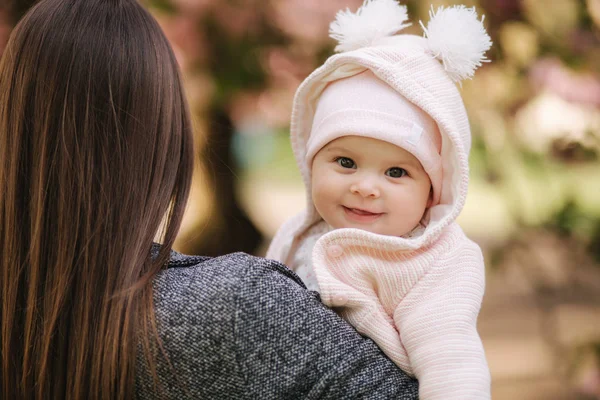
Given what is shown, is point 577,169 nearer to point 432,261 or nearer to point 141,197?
point 432,261

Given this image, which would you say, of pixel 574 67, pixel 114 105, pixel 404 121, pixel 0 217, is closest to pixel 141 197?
pixel 114 105

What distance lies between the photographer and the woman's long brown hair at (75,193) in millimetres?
1393

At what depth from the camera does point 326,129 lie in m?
1.75

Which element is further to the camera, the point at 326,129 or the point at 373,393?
the point at 326,129

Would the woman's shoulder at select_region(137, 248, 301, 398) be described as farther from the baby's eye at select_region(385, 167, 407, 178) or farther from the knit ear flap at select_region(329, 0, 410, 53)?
the knit ear flap at select_region(329, 0, 410, 53)

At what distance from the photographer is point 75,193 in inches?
55.8

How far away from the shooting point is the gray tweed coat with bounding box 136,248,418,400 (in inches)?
53.6

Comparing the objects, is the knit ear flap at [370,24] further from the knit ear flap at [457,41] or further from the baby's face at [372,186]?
the baby's face at [372,186]

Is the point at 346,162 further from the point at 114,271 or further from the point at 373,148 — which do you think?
the point at 114,271

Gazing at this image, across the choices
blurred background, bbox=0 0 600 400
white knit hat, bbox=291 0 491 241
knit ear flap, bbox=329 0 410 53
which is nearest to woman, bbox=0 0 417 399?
white knit hat, bbox=291 0 491 241

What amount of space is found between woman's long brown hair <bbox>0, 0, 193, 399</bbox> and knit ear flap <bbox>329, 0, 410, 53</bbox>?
1.89 feet

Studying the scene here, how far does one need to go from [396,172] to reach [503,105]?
1847 millimetres

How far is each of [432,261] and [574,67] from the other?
184 centimetres

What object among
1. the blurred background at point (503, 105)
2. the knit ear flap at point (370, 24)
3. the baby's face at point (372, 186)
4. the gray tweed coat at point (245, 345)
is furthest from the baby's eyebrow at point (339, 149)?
the blurred background at point (503, 105)
